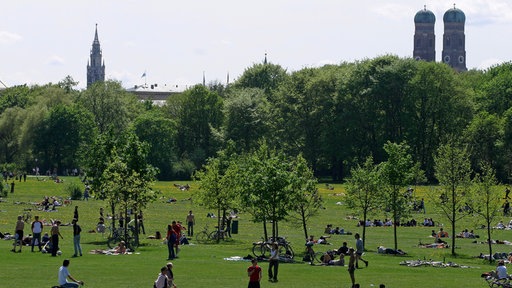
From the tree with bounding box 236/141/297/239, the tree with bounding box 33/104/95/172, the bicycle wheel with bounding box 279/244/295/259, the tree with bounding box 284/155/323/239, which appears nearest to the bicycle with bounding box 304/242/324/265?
the bicycle wheel with bounding box 279/244/295/259

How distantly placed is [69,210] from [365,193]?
30166 mm

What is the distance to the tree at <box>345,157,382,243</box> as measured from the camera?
202ft

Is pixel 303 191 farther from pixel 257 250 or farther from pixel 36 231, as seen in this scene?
pixel 36 231

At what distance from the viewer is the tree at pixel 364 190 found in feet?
202

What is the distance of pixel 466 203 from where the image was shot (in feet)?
194

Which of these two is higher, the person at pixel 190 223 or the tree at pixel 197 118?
the tree at pixel 197 118

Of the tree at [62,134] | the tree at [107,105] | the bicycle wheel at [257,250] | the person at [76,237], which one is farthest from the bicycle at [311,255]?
the tree at [107,105]

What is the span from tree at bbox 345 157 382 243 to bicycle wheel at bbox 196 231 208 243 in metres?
8.04

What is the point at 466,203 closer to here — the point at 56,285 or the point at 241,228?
the point at 241,228

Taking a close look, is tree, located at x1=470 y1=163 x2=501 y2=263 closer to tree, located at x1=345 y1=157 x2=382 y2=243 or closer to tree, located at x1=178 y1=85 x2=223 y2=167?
tree, located at x1=345 y1=157 x2=382 y2=243

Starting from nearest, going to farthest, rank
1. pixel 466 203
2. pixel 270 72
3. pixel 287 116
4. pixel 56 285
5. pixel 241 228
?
1. pixel 56 285
2. pixel 466 203
3. pixel 241 228
4. pixel 287 116
5. pixel 270 72

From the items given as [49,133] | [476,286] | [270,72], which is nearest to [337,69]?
[270,72]

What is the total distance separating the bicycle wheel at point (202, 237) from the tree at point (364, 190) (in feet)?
26.4

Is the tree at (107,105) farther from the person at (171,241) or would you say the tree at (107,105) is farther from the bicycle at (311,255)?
the person at (171,241)
